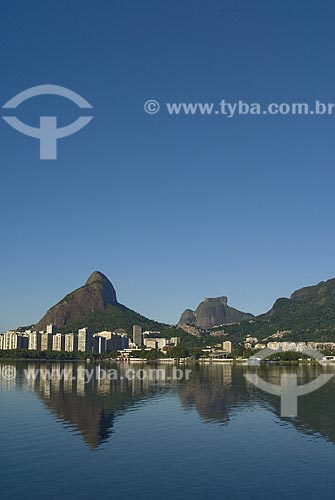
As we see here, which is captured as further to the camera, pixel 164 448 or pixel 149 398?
pixel 149 398

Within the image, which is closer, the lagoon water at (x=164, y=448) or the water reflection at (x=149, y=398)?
the lagoon water at (x=164, y=448)

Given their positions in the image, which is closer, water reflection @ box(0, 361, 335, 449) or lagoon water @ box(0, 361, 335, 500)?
lagoon water @ box(0, 361, 335, 500)

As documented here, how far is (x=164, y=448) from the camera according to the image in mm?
35312

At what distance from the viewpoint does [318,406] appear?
53656mm

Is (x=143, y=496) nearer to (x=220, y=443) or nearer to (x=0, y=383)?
(x=220, y=443)

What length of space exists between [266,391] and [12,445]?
1560 inches

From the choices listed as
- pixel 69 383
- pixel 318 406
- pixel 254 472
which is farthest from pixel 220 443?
pixel 69 383

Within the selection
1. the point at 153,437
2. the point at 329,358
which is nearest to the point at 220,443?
the point at 153,437

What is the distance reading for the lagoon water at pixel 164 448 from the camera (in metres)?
26.9

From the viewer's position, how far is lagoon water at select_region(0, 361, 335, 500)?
26.9 metres

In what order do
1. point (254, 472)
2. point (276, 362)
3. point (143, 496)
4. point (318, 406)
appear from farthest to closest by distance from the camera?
point (276, 362) → point (318, 406) → point (254, 472) → point (143, 496)

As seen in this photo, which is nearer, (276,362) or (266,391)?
(266,391)

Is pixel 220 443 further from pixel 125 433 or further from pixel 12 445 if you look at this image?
pixel 12 445

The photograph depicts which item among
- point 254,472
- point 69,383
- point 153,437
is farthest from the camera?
point 69,383
